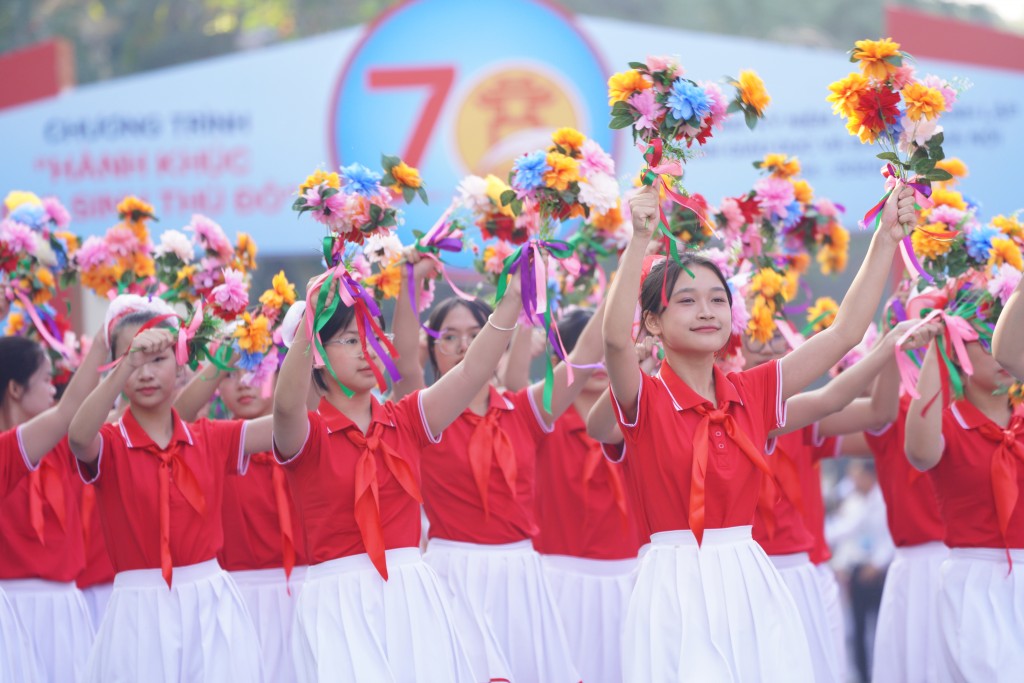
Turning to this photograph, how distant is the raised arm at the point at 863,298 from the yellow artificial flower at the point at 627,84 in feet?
3.03

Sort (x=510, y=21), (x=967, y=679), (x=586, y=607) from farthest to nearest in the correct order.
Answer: (x=510, y=21) < (x=586, y=607) < (x=967, y=679)

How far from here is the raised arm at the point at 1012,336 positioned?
457 cm

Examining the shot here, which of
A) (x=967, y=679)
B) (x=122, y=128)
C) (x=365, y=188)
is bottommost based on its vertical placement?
(x=967, y=679)

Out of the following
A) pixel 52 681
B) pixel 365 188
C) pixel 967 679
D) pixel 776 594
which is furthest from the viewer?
pixel 52 681

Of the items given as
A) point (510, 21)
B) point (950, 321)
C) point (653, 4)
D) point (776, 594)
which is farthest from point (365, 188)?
point (653, 4)

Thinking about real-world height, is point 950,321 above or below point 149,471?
above

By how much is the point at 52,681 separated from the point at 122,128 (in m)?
8.11

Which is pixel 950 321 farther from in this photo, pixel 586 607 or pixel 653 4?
pixel 653 4

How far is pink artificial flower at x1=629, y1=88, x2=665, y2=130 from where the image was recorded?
4559 mm

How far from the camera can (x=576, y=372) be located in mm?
5750

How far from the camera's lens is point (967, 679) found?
535cm

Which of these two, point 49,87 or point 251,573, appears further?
point 49,87

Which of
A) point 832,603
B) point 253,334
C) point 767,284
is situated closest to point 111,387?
point 253,334

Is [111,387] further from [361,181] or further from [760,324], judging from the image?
[760,324]
